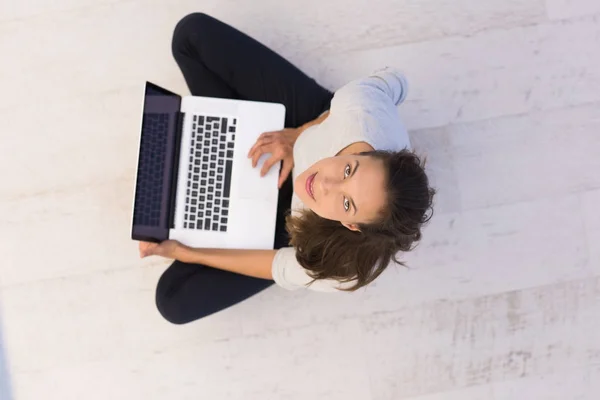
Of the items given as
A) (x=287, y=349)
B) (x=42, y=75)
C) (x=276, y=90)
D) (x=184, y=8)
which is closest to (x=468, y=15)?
(x=276, y=90)

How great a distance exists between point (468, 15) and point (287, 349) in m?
0.93

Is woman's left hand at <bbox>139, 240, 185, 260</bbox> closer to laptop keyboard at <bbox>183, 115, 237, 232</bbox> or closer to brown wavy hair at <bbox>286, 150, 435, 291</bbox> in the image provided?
laptop keyboard at <bbox>183, 115, 237, 232</bbox>

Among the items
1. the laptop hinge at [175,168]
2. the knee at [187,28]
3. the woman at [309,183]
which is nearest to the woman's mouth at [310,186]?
the woman at [309,183]

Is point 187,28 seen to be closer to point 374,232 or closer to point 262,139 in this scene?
point 262,139

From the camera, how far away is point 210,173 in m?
1.05

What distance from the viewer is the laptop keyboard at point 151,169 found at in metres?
1.01

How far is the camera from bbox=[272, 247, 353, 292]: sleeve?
3.09 feet

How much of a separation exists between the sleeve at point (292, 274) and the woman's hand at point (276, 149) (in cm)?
18

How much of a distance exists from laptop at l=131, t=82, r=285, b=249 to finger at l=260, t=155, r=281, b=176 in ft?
0.04

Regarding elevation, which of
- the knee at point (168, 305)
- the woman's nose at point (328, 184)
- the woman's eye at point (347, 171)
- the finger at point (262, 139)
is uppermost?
the finger at point (262, 139)

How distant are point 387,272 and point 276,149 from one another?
0.42m

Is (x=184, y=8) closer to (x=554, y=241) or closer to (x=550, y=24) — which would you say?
(x=550, y=24)

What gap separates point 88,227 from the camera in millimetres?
1196

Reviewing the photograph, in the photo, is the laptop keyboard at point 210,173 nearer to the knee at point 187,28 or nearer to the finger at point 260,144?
the finger at point 260,144
